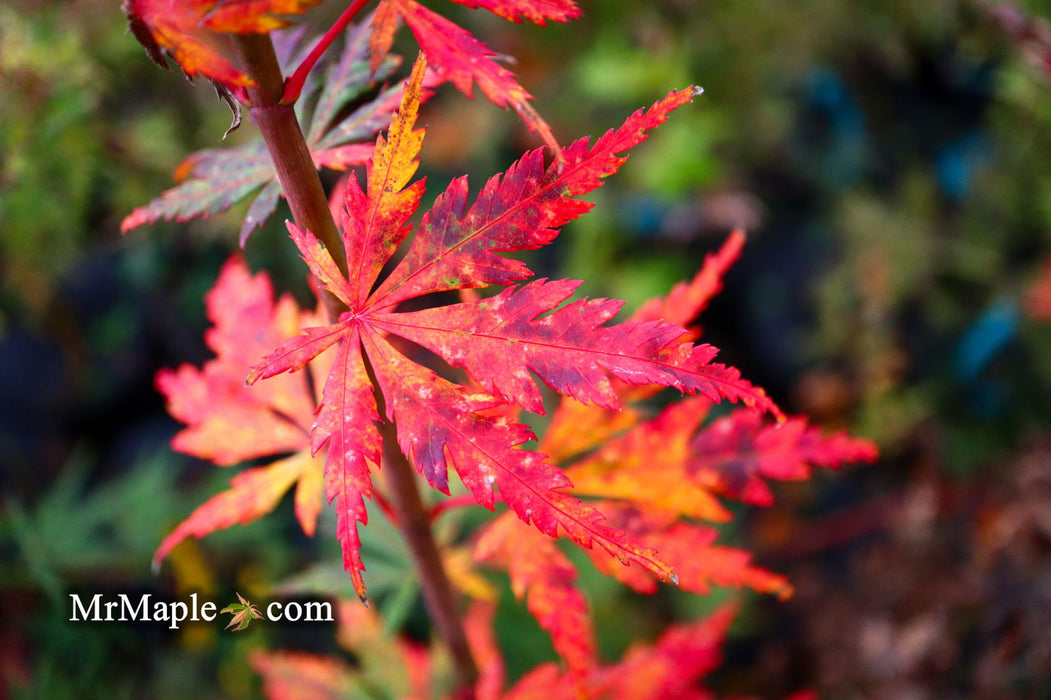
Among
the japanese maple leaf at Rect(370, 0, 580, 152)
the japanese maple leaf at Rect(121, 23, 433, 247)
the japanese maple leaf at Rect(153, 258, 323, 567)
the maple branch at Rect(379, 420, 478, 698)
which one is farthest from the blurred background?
the japanese maple leaf at Rect(370, 0, 580, 152)

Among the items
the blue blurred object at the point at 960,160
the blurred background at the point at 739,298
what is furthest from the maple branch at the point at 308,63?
the blue blurred object at the point at 960,160

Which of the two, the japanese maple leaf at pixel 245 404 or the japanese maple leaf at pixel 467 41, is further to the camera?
the japanese maple leaf at pixel 245 404

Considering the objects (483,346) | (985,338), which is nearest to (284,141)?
(483,346)

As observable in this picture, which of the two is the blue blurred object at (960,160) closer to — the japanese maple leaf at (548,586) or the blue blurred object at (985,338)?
the blue blurred object at (985,338)

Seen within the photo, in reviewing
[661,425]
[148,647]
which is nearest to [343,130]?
[661,425]

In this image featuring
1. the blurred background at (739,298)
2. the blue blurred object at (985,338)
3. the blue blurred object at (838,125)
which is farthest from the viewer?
the blue blurred object at (838,125)

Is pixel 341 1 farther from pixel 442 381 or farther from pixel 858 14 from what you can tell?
pixel 442 381
